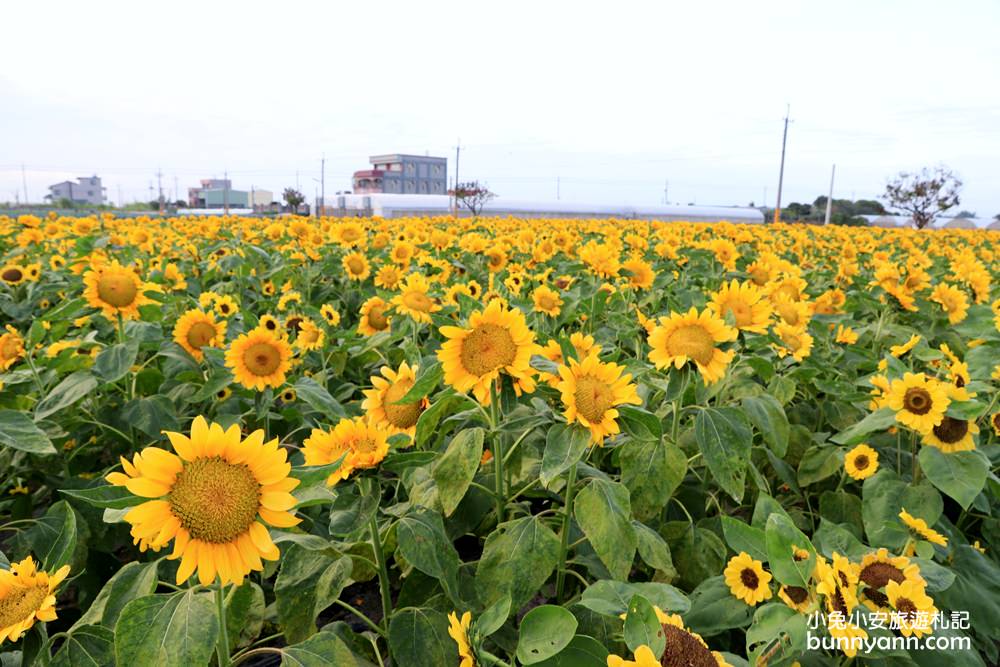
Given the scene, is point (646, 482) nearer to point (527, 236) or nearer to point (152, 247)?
point (527, 236)

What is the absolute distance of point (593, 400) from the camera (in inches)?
58.0

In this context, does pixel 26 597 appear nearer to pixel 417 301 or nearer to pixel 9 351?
pixel 9 351

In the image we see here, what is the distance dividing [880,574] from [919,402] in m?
0.81

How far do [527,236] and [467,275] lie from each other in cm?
240

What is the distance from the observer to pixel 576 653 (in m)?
1.12

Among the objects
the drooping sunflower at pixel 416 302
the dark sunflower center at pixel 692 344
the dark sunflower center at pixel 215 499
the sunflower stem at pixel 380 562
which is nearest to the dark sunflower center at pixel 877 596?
the dark sunflower center at pixel 692 344

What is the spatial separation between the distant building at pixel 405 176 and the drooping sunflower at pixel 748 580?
88.8m

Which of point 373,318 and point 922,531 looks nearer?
point 922,531

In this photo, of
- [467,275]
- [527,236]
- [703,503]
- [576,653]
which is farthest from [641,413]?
[527,236]

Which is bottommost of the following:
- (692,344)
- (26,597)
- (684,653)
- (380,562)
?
(380,562)

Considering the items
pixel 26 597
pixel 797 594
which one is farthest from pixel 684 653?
pixel 26 597

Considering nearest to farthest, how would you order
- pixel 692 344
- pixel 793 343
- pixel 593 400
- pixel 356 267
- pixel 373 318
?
pixel 593 400
pixel 692 344
pixel 793 343
pixel 373 318
pixel 356 267

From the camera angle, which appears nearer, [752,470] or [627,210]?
[752,470]

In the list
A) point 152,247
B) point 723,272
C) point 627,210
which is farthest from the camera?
point 627,210
